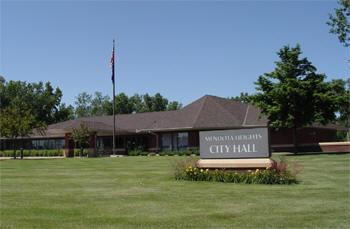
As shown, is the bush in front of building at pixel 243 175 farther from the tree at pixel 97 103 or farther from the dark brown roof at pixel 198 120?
the tree at pixel 97 103

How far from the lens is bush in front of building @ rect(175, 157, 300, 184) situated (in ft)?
42.1

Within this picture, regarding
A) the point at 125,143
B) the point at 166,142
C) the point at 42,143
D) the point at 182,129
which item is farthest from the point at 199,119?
the point at 42,143

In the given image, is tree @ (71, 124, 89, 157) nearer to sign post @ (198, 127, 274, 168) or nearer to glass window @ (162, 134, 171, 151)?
glass window @ (162, 134, 171, 151)

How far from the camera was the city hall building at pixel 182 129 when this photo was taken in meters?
41.9

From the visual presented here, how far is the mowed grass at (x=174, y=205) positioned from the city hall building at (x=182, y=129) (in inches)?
1057

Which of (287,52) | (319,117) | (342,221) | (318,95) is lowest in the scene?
(342,221)

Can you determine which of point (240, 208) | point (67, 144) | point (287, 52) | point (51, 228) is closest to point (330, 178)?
point (240, 208)

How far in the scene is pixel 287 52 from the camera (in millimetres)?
34875

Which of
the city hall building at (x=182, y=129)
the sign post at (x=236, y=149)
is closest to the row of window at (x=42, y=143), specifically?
the city hall building at (x=182, y=129)

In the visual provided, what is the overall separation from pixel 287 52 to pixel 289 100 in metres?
4.97

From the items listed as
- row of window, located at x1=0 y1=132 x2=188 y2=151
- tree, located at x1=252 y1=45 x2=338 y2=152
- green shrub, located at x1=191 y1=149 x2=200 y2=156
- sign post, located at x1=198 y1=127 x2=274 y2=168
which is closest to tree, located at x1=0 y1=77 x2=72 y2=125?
row of window, located at x1=0 y1=132 x2=188 y2=151

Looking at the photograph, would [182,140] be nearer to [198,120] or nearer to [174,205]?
[198,120]

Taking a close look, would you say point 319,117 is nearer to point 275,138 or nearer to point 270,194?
point 275,138

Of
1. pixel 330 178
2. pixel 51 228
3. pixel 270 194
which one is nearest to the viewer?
pixel 51 228
